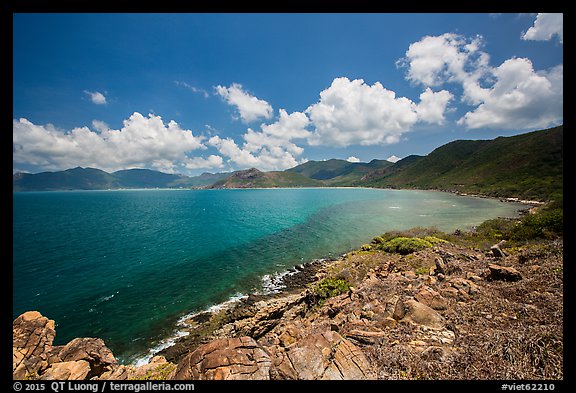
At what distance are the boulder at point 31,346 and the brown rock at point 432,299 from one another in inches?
588

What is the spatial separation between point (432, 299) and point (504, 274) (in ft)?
13.6

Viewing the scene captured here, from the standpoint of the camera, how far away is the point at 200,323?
16.1m

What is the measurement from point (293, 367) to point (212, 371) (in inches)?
78.1

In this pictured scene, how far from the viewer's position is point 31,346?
7.84 metres

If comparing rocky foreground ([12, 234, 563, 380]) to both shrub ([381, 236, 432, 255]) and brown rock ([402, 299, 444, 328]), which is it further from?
shrub ([381, 236, 432, 255])

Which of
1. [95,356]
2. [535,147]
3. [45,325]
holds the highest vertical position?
[535,147]

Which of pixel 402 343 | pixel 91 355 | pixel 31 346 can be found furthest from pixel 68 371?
pixel 402 343

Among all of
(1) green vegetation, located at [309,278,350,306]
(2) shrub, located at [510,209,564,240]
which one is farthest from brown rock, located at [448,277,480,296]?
(2) shrub, located at [510,209,564,240]

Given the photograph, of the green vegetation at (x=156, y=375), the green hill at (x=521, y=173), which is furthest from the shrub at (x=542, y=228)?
the green hill at (x=521, y=173)

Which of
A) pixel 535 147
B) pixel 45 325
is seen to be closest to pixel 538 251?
pixel 45 325

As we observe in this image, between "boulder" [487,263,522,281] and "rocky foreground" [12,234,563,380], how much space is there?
0.11ft

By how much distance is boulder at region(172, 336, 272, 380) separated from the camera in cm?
486

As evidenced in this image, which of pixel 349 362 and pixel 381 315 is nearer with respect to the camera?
pixel 349 362
